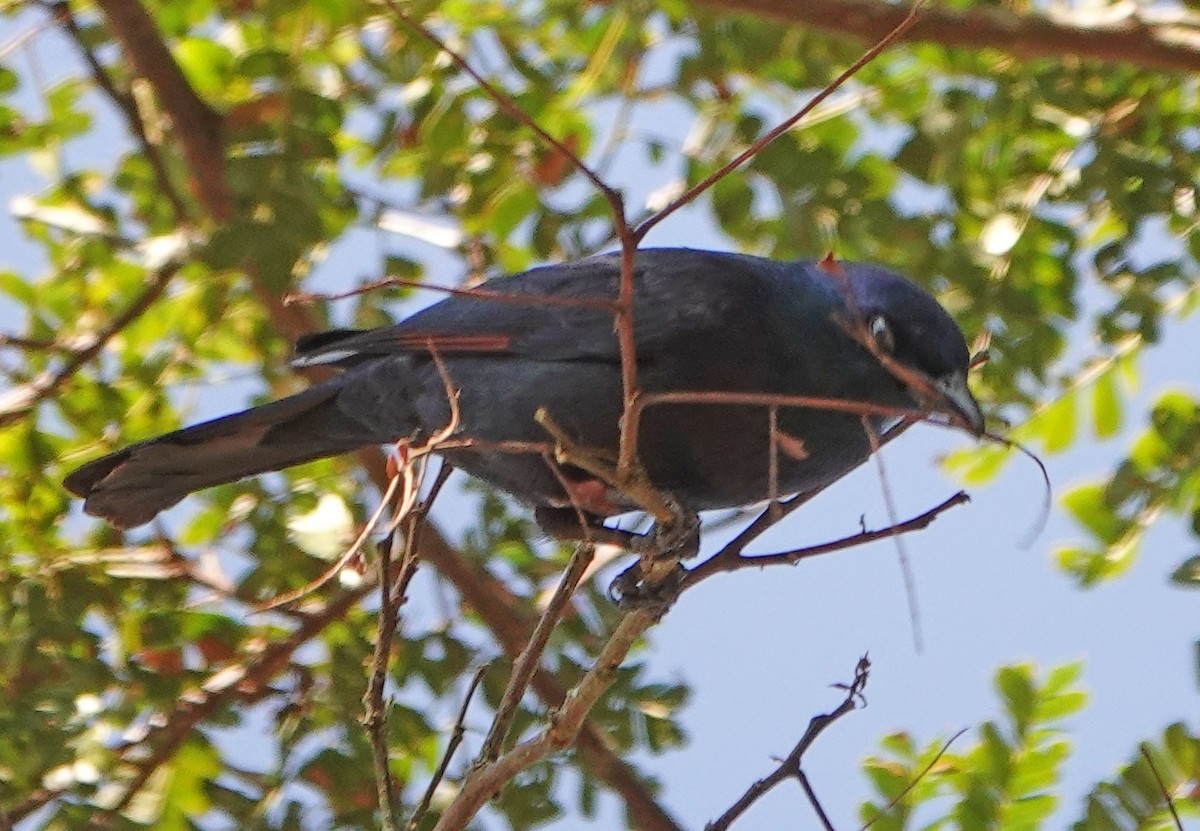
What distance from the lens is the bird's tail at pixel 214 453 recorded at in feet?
8.76

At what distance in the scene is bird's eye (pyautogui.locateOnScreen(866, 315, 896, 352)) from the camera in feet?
7.32

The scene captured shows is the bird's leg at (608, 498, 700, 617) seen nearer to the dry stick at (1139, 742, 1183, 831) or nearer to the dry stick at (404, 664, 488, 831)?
the dry stick at (404, 664, 488, 831)

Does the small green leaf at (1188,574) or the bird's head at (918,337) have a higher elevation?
the bird's head at (918,337)

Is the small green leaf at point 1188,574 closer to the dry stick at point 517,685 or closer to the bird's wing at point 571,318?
the bird's wing at point 571,318

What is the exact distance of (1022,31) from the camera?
2693 mm

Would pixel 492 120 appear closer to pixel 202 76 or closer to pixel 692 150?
pixel 692 150

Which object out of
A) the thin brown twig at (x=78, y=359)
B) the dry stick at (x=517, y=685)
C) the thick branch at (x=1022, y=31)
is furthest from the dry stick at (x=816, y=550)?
the thin brown twig at (x=78, y=359)

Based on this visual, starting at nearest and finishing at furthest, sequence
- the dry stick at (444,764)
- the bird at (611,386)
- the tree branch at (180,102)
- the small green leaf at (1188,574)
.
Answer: the dry stick at (444,764)
the bird at (611,386)
the small green leaf at (1188,574)
the tree branch at (180,102)

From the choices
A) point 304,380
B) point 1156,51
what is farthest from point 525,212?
point 1156,51

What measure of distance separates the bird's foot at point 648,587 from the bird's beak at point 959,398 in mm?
442

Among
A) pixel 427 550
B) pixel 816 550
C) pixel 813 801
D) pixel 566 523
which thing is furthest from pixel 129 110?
pixel 813 801

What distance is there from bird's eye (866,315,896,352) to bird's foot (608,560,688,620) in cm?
44

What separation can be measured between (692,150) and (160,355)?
1.18m

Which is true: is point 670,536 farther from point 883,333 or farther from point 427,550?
point 427,550
